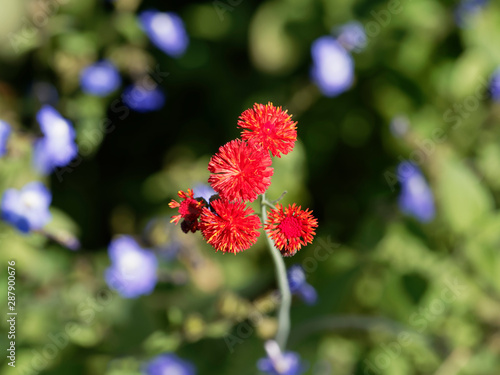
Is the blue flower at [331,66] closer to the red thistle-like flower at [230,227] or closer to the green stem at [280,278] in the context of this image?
the green stem at [280,278]

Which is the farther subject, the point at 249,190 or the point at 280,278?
the point at 280,278

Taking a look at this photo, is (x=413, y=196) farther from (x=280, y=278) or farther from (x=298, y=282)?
(x=280, y=278)

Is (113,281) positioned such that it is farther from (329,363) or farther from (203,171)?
(329,363)

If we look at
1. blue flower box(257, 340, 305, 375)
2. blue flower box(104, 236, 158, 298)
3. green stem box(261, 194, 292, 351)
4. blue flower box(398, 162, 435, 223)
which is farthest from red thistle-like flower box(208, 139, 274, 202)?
blue flower box(398, 162, 435, 223)

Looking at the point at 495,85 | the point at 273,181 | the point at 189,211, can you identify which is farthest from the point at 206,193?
the point at 495,85

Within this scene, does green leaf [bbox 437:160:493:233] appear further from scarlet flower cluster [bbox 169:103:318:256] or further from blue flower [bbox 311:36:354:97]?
scarlet flower cluster [bbox 169:103:318:256]

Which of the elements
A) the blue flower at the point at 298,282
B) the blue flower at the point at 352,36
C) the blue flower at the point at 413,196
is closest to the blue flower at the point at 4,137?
the blue flower at the point at 298,282
